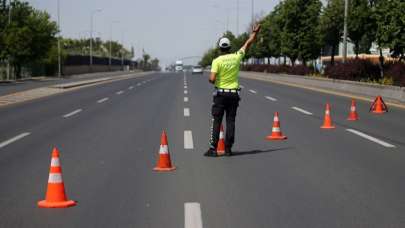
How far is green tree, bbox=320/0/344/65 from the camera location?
4847 cm

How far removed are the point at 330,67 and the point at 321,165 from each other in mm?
33215

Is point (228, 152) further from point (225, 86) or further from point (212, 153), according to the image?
point (225, 86)

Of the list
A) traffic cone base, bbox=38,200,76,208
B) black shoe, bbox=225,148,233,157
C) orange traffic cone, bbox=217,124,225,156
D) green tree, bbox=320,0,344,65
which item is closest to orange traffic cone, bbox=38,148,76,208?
traffic cone base, bbox=38,200,76,208

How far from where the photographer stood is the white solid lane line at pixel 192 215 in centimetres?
631

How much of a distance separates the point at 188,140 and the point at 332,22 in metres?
39.4

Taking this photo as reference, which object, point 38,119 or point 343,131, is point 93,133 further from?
point 343,131

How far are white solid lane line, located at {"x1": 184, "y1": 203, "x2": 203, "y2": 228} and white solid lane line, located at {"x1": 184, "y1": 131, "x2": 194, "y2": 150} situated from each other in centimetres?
508

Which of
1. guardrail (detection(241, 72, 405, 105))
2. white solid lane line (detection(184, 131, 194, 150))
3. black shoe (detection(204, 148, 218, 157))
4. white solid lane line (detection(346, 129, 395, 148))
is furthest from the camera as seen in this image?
guardrail (detection(241, 72, 405, 105))

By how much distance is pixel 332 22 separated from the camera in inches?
1998

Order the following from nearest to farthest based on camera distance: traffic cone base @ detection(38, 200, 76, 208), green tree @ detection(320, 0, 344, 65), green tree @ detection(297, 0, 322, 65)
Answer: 1. traffic cone base @ detection(38, 200, 76, 208)
2. green tree @ detection(320, 0, 344, 65)
3. green tree @ detection(297, 0, 322, 65)

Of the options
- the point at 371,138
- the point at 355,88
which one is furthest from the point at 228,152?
the point at 355,88

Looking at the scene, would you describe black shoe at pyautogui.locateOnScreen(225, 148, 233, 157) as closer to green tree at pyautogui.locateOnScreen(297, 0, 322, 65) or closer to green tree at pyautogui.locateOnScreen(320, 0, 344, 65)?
green tree at pyautogui.locateOnScreen(320, 0, 344, 65)

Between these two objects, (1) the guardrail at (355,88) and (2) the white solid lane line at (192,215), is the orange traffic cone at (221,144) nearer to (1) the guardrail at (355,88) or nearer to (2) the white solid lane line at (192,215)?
(2) the white solid lane line at (192,215)

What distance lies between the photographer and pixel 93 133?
48.9 feet
